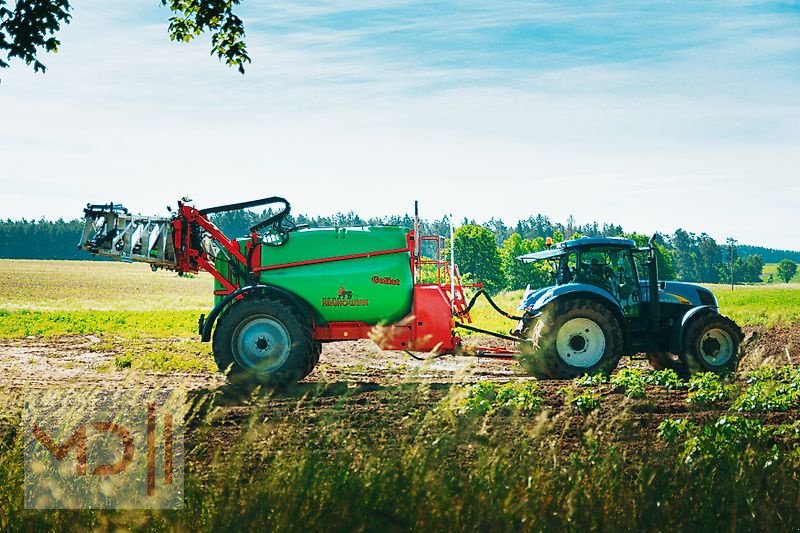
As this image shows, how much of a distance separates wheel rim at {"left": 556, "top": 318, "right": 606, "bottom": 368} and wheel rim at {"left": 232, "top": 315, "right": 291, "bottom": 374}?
14.8 feet

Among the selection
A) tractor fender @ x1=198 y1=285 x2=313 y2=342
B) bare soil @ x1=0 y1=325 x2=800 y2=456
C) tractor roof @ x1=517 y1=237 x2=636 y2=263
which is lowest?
bare soil @ x1=0 y1=325 x2=800 y2=456

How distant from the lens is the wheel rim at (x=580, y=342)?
13938 millimetres

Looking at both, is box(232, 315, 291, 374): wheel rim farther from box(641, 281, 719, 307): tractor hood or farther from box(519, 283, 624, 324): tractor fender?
box(641, 281, 719, 307): tractor hood

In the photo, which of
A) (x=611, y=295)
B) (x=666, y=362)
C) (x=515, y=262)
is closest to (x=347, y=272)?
(x=611, y=295)

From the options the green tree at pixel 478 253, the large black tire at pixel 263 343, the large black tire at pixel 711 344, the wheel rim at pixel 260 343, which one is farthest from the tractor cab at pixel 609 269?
the green tree at pixel 478 253

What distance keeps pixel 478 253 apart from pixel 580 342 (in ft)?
256

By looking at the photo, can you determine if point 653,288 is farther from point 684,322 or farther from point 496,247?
point 496,247

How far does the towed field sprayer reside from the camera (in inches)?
525

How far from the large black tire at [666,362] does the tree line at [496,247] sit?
23.6 feet

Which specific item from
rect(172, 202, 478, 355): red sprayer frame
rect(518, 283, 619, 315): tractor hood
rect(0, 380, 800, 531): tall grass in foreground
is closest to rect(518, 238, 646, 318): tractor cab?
rect(518, 283, 619, 315): tractor hood

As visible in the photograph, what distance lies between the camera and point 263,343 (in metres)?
13.4

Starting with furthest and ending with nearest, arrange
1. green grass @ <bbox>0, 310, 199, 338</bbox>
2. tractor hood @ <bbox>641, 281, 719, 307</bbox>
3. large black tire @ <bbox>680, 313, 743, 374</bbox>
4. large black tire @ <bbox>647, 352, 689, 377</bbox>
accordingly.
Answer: green grass @ <bbox>0, 310, 199, 338</bbox> < large black tire @ <bbox>647, 352, 689, 377</bbox> < tractor hood @ <bbox>641, 281, 719, 307</bbox> < large black tire @ <bbox>680, 313, 743, 374</bbox>

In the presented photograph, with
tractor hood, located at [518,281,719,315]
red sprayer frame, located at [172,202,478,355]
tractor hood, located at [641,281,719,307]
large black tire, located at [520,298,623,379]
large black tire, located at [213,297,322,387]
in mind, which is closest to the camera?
large black tire, located at [213,297,322,387]

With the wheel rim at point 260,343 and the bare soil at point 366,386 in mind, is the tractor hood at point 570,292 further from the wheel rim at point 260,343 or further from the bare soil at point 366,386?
the wheel rim at point 260,343
